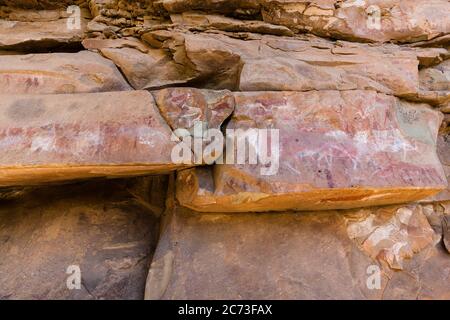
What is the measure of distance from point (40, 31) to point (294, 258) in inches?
109

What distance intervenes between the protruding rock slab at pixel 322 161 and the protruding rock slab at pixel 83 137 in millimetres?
355

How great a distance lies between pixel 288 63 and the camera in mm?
2346

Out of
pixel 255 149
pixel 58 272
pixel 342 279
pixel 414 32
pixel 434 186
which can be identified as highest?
pixel 414 32

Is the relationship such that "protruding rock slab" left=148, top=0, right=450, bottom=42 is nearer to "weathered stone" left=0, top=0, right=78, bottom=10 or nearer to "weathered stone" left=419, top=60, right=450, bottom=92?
"weathered stone" left=419, top=60, right=450, bottom=92

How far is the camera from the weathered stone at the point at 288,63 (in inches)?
89.4

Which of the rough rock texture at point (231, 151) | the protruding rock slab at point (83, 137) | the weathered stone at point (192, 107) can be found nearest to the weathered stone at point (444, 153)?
the rough rock texture at point (231, 151)

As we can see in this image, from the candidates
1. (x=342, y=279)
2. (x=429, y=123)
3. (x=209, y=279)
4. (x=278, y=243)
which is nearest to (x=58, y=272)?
(x=209, y=279)

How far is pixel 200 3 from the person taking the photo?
2.62 m

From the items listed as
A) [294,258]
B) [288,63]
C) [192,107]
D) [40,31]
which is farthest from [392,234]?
[40,31]

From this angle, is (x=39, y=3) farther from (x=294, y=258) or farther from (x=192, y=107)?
(x=294, y=258)

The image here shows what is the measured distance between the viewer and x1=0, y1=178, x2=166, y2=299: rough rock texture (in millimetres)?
2045

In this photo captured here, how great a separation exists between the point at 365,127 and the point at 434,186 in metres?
0.55

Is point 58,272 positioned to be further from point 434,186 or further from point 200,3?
point 434,186

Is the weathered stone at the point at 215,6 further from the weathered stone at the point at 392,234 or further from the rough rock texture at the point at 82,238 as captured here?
the weathered stone at the point at 392,234
